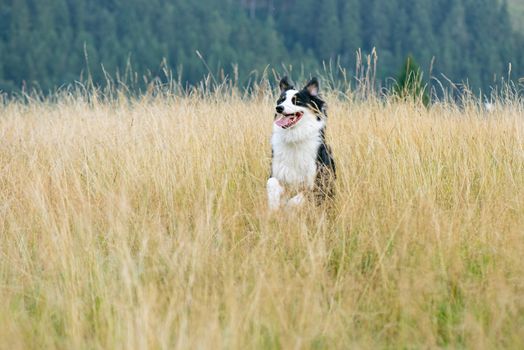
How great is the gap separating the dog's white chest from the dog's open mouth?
142 millimetres

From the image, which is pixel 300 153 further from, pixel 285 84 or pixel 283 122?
pixel 285 84

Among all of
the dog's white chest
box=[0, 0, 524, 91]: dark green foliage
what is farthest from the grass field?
box=[0, 0, 524, 91]: dark green foliage

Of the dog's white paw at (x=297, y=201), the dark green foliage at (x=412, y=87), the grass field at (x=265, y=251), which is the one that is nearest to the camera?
the grass field at (x=265, y=251)

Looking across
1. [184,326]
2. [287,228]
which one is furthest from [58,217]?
[184,326]

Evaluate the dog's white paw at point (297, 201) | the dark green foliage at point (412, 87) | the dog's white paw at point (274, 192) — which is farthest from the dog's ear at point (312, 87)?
the dark green foliage at point (412, 87)

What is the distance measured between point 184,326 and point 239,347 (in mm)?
244

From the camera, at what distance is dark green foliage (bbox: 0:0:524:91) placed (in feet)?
253

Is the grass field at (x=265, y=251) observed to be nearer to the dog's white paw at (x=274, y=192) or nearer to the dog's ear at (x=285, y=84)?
the dog's white paw at (x=274, y=192)

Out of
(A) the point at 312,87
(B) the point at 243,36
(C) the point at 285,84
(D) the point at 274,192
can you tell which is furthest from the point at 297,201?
(B) the point at 243,36

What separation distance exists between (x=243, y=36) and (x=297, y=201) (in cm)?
9266

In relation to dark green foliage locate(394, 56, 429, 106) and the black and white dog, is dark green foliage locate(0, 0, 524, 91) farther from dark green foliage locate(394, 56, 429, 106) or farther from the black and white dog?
the black and white dog

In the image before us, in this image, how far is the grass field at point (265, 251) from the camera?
Result: 3.23m

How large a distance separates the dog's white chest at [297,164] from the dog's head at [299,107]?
0.16 m

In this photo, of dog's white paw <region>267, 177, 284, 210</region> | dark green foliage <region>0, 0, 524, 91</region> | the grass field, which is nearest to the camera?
the grass field
